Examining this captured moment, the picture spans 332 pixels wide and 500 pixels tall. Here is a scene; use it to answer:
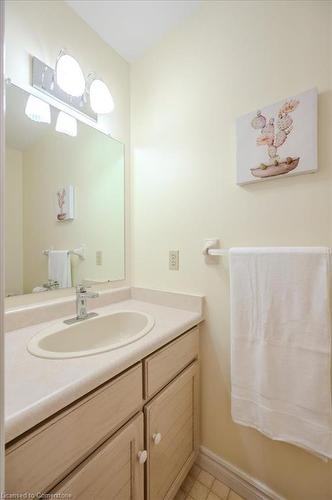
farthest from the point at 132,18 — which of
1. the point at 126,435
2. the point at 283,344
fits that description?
the point at 126,435

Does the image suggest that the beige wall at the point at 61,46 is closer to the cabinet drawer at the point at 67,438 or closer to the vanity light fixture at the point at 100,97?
the vanity light fixture at the point at 100,97

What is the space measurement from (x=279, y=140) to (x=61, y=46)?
1.17 m

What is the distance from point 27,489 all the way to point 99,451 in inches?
7.6

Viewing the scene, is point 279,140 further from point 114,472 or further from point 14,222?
point 114,472

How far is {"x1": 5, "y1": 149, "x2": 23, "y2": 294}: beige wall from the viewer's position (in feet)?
2.94

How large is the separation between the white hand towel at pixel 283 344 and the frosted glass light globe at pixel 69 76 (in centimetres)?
114

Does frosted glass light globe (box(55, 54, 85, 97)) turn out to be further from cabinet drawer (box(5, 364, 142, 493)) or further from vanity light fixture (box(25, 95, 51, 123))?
cabinet drawer (box(5, 364, 142, 493))

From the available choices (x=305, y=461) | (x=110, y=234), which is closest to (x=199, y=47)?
(x=110, y=234)

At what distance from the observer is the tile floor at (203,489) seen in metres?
1.00

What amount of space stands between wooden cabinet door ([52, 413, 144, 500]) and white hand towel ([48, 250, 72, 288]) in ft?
2.29

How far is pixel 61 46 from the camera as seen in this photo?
107 centimetres

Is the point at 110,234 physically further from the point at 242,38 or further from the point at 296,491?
the point at 296,491

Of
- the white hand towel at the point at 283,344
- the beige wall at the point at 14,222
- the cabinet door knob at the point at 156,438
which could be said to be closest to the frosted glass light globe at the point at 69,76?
the beige wall at the point at 14,222

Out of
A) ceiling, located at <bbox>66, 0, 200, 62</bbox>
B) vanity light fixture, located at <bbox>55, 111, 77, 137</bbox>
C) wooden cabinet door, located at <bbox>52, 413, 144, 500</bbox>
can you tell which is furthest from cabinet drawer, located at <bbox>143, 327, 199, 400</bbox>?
ceiling, located at <bbox>66, 0, 200, 62</bbox>
